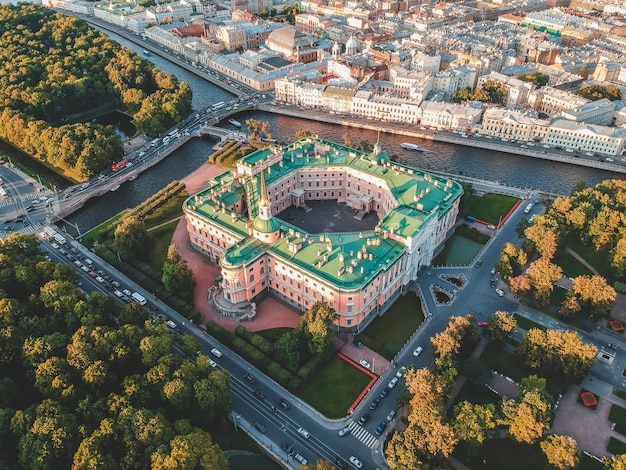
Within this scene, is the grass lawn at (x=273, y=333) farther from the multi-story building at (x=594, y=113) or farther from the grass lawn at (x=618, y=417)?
the multi-story building at (x=594, y=113)

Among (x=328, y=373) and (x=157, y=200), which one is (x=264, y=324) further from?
(x=157, y=200)

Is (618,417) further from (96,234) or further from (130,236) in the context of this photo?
(96,234)

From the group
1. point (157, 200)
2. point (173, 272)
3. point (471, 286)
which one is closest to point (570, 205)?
point (471, 286)

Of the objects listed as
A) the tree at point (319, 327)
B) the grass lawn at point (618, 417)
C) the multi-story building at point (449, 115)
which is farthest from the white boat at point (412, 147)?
the grass lawn at point (618, 417)

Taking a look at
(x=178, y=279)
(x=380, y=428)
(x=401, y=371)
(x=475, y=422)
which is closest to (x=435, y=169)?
(x=401, y=371)

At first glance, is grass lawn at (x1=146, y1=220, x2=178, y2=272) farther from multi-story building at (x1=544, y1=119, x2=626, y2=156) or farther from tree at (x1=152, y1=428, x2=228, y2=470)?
multi-story building at (x1=544, y1=119, x2=626, y2=156)

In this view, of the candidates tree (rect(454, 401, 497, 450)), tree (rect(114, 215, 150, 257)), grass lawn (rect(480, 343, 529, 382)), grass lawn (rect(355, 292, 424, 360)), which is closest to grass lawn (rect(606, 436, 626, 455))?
grass lawn (rect(480, 343, 529, 382))

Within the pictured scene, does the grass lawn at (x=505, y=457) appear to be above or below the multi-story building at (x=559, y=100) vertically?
below
